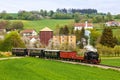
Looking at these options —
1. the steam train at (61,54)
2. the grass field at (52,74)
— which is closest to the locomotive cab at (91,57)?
the steam train at (61,54)

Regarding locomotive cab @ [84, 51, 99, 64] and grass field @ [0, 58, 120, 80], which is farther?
locomotive cab @ [84, 51, 99, 64]

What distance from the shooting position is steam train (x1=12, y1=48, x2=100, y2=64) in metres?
70.3

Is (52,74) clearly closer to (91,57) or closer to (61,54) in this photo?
(91,57)

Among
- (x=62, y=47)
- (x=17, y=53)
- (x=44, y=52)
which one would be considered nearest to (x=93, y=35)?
(x=62, y=47)

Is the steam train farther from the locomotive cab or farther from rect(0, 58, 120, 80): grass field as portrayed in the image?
rect(0, 58, 120, 80): grass field

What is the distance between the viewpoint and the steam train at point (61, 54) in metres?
70.3

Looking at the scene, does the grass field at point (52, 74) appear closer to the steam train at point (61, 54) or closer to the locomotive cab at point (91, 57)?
the locomotive cab at point (91, 57)

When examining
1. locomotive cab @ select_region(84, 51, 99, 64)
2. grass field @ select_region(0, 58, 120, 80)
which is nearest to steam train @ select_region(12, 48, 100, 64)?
locomotive cab @ select_region(84, 51, 99, 64)

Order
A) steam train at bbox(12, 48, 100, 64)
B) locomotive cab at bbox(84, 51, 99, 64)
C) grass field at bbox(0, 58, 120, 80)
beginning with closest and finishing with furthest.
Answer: grass field at bbox(0, 58, 120, 80) < locomotive cab at bbox(84, 51, 99, 64) < steam train at bbox(12, 48, 100, 64)

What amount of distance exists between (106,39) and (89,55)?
73055 mm

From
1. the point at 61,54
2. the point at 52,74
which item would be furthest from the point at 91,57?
the point at 52,74

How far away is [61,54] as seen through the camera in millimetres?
85312

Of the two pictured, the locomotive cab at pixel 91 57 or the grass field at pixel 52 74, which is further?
the locomotive cab at pixel 91 57

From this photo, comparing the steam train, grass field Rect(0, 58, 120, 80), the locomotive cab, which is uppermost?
grass field Rect(0, 58, 120, 80)
